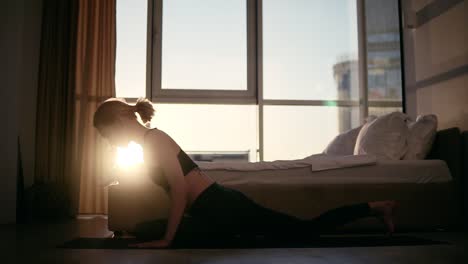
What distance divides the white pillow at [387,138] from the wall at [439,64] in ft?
1.26

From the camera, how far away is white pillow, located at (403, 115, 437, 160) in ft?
11.9

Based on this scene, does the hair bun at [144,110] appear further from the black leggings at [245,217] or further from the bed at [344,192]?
the bed at [344,192]

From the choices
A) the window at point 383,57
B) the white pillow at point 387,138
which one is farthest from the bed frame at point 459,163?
the window at point 383,57

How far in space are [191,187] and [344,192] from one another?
1351 millimetres

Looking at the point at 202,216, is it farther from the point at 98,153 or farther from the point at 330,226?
the point at 98,153

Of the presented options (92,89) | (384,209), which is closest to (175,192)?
(384,209)

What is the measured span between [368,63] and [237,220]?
12.0 feet

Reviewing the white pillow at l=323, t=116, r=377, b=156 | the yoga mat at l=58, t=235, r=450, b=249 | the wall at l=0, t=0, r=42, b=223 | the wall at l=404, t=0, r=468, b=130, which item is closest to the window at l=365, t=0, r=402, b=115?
the wall at l=404, t=0, r=468, b=130

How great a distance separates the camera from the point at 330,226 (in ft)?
7.82

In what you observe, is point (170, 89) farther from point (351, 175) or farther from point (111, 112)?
point (111, 112)

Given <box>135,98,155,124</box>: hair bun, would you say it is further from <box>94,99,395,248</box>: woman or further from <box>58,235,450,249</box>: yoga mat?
<box>58,235,450,249</box>: yoga mat

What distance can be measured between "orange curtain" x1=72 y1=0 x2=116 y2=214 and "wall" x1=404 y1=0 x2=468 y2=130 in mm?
2995

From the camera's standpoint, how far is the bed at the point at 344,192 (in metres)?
3.19

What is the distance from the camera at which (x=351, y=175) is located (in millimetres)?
3373
